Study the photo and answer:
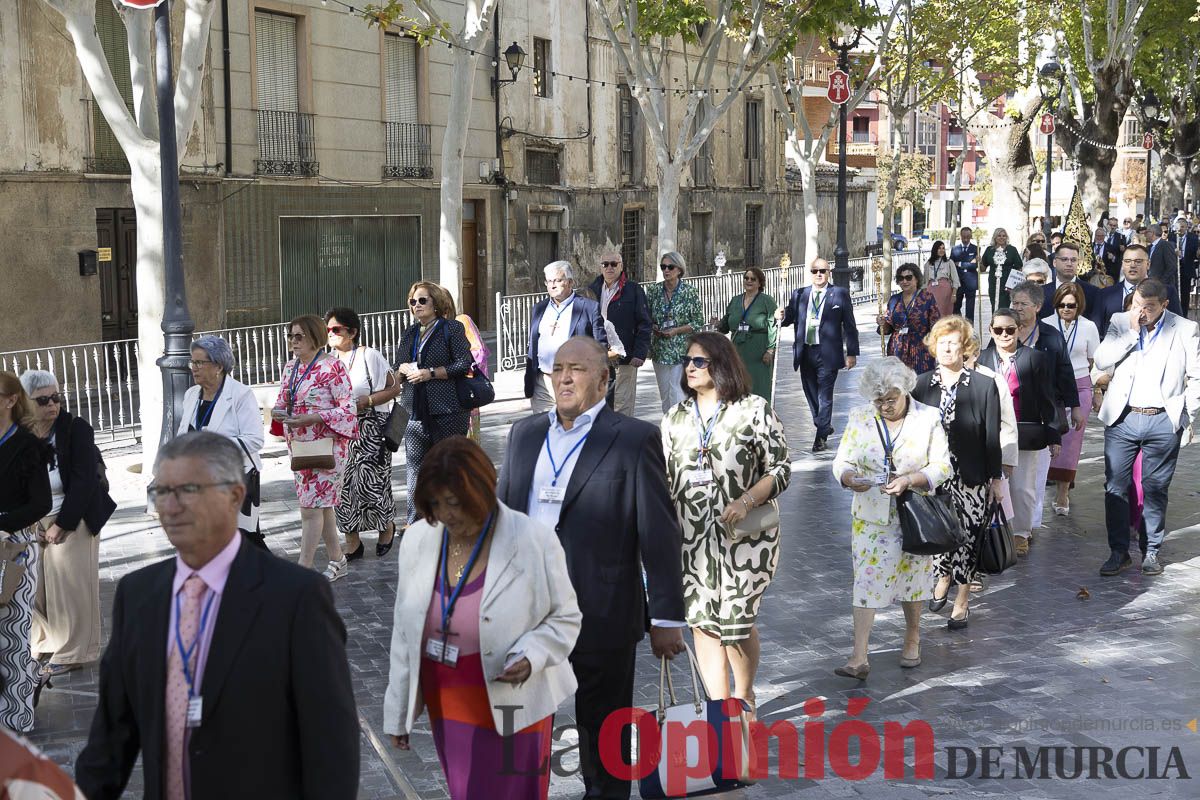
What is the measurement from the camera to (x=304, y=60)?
23.9 metres

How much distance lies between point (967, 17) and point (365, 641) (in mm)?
30522

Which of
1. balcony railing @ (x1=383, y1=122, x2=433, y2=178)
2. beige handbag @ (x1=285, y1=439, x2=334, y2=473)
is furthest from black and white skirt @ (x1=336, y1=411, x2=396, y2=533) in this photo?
balcony railing @ (x1=383, y1=122, x2=433, y2=178)

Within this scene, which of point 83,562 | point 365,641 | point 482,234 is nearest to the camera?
point 83,562

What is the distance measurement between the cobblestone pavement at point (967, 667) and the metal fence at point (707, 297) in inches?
345

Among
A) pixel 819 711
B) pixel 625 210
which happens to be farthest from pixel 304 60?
pixel 819 711

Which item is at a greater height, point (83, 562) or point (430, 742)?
point (83, 562)

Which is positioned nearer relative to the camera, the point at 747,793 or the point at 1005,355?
the point at 747,793

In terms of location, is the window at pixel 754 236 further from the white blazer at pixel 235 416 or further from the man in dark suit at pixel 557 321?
the white blazer at pixel 235 416

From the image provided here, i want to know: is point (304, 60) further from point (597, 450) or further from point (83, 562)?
point (597, 450)

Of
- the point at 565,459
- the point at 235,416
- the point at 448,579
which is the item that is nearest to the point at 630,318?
the point at 235,416

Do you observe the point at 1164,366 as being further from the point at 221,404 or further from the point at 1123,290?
the point at 221,404

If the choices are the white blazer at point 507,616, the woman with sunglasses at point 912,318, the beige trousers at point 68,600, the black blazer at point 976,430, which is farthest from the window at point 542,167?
the white blazer at point 507,616

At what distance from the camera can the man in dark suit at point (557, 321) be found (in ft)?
33.6

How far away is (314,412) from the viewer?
8.38 meters
